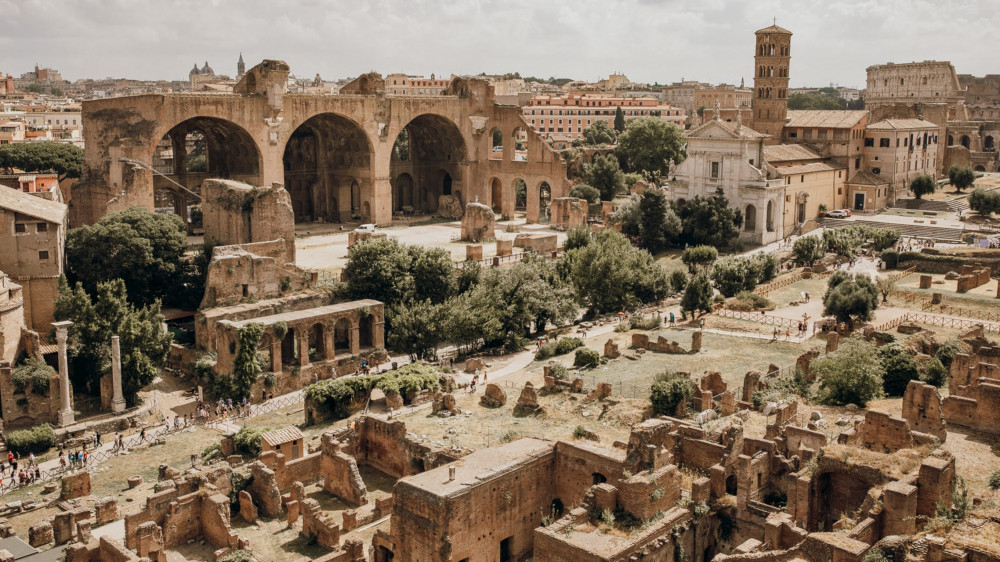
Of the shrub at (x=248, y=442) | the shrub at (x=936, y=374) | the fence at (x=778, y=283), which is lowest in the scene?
the shrub at (x=248, y=442)

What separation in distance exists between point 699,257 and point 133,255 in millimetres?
28206

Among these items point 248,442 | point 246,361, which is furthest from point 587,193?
point 248,442

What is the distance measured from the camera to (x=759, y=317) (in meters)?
40.0

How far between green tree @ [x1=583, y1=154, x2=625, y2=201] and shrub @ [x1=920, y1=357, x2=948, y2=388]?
45395 millimetres

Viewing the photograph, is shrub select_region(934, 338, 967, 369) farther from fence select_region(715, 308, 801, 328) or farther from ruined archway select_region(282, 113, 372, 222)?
ruined archway select_region(282, 113, 372, 222)

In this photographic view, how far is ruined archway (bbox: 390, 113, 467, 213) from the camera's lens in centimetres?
6881

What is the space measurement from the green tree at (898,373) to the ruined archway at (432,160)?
43856 mm

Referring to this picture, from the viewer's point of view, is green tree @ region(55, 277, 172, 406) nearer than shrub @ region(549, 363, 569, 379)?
No

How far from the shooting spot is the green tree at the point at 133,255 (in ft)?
129

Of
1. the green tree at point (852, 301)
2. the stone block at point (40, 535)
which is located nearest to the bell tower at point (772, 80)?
the green tree at point (852, 301)

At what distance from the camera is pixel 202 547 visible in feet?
75.1

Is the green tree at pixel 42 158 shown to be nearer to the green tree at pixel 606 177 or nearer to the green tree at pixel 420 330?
the green tree at pixel 420 330

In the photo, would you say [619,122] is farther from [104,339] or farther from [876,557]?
[876,557]

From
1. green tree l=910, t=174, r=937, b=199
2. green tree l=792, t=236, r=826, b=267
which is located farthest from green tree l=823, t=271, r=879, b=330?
green tree l=910, t=174, r=937, b=199
